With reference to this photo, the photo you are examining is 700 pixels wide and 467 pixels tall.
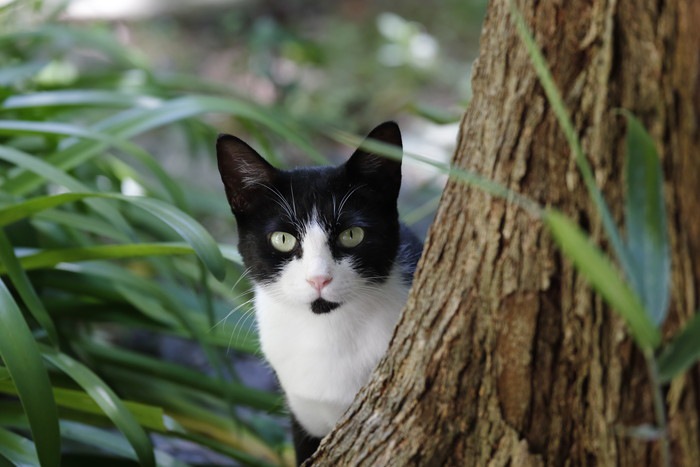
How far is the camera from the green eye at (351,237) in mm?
1333

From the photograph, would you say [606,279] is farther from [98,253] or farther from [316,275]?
[98,253]

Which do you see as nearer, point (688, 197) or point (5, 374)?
point (688, 197)

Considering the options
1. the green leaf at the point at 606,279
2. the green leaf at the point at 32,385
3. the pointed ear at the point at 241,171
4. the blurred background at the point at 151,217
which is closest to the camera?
the green leaf at the point at 606,279

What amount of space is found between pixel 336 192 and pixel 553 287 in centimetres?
56

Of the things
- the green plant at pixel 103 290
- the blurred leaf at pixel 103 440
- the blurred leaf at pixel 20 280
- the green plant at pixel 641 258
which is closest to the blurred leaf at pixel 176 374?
the green plant at pixel 103 290

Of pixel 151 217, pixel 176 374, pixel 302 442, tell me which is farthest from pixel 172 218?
pixel 151 217

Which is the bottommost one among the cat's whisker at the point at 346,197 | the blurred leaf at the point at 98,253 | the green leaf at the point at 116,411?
the green leaf at the point at 116,411

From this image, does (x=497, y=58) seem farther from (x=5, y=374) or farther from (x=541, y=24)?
(x=5, y=374)

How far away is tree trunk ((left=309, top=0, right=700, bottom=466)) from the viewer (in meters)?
0.78

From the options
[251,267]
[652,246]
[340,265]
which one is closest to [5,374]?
[251,267]

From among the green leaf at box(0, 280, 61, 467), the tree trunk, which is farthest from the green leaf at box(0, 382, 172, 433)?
the tree trunk

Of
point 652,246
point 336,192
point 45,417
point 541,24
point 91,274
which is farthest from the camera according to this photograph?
point 91,274

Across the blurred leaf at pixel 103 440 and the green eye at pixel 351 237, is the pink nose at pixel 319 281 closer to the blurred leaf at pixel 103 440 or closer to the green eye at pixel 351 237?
the green eye at pixel 351 237

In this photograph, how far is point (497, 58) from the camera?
0.89m
